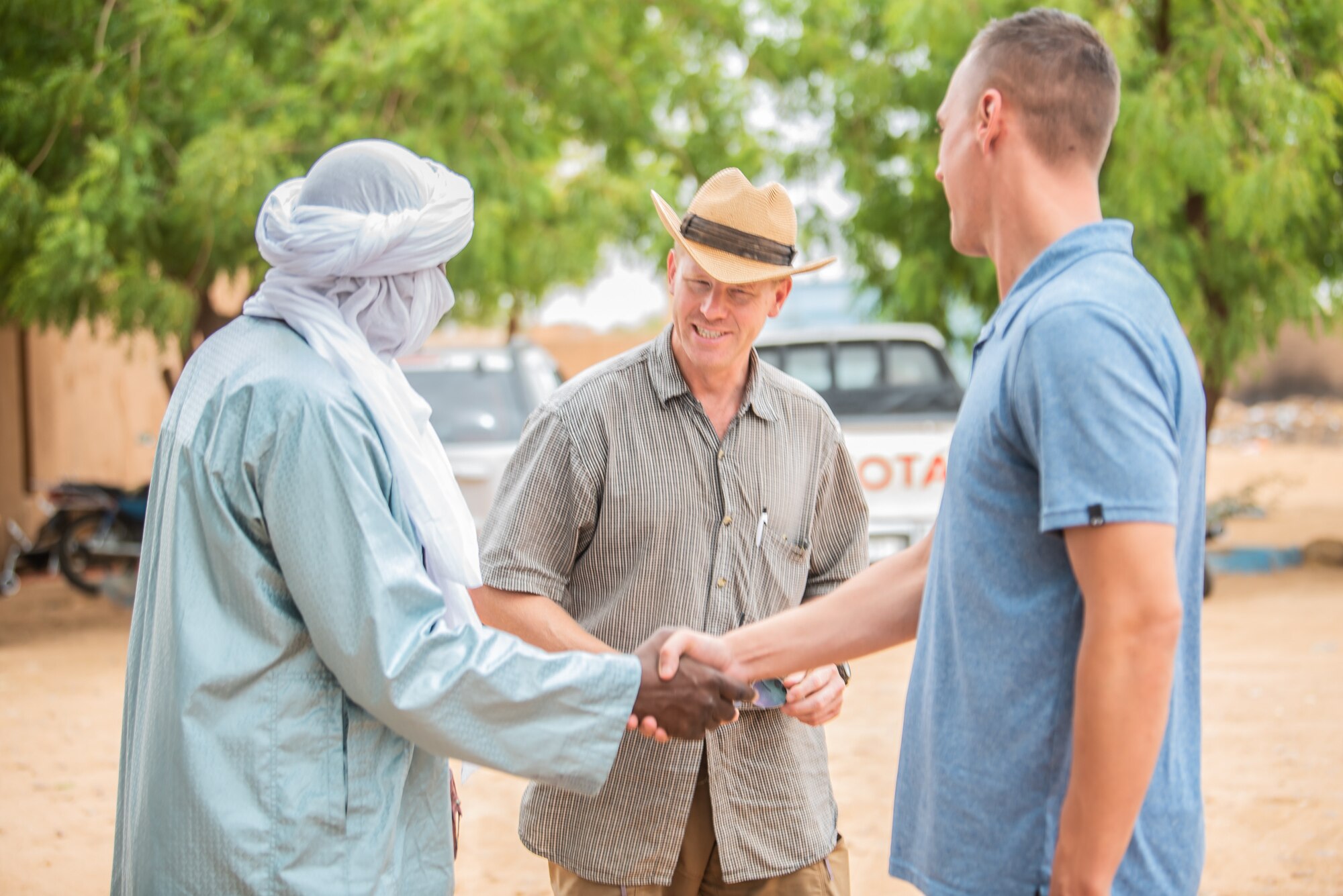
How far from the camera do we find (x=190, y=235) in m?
10.1

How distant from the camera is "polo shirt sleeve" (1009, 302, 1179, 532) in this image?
1.68m

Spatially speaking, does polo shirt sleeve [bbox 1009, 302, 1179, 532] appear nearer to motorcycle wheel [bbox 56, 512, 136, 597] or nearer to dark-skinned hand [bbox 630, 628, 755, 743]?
dark-skinned hand [bbox 630, 628, 755, 743]

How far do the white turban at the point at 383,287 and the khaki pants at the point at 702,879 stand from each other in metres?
0.78

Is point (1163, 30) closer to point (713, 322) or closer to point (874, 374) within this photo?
point (874, 374)

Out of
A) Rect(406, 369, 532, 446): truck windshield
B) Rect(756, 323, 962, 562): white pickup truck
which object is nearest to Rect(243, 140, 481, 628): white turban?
Rect(406, 369, 532, 446): truck windshield

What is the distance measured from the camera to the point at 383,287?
90.9 inches

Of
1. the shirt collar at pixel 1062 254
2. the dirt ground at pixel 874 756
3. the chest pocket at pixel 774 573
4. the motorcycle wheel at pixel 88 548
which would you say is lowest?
the motorcycle wheel at pixel 88 548

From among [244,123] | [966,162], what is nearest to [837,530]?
[966,162]

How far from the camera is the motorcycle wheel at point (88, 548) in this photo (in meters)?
11.6

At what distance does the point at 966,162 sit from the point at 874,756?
523cm

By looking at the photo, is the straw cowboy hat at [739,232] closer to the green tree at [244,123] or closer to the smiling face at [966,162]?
the smiling face at [966,162]

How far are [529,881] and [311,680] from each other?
11.6ft

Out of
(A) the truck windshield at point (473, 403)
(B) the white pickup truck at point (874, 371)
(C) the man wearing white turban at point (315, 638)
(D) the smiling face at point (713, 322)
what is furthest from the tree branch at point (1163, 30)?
(C) the man wearing white turban at point (315, 638)

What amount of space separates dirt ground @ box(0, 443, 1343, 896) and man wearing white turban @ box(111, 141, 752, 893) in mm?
3278
